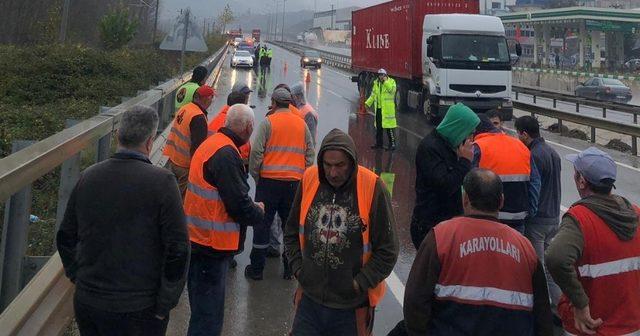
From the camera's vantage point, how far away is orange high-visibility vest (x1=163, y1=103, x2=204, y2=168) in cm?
634

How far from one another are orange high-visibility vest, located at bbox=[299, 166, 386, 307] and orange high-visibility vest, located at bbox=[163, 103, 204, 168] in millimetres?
2931

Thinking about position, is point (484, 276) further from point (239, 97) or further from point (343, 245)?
point (239, 97)

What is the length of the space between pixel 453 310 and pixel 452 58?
1604 cm

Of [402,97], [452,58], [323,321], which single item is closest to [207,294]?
[323,321]

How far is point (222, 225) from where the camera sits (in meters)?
4.41

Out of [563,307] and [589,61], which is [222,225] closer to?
[563,307]

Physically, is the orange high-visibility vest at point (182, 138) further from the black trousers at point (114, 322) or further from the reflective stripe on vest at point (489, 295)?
the reflective stripe on vest at point (489, 295)

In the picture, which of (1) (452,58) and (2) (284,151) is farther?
(1) (452,58)

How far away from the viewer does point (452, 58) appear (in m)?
18.3

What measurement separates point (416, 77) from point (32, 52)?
1169cm

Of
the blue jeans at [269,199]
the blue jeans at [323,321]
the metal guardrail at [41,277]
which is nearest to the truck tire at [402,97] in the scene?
the blue jeans at [269,199]

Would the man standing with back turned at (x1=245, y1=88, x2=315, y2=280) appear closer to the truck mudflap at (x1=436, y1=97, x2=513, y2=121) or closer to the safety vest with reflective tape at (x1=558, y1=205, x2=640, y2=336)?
the safety vest with reflective tape at (x1=558, y1=205, x2=640, y2=336)

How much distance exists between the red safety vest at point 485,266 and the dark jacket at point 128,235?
1.34 meters

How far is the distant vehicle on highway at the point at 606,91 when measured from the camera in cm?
3212
